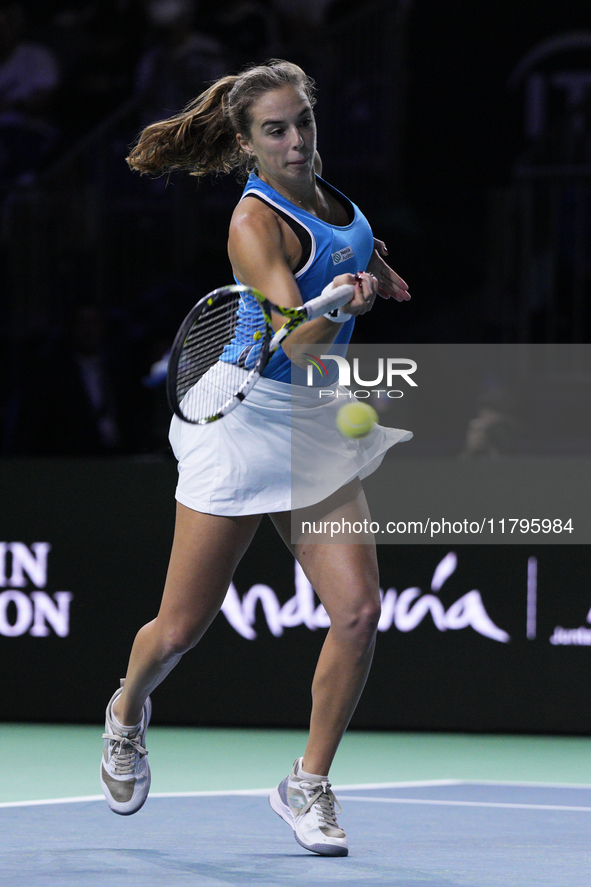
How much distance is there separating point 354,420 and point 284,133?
70cm

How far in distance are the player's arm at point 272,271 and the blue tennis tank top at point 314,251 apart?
1.9 inches

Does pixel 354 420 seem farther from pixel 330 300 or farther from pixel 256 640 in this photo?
pixel 256 640

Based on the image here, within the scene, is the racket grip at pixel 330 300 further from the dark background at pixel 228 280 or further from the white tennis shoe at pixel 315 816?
the dark background at pixel 228 280

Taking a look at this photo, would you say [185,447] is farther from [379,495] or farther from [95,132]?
[95,132]

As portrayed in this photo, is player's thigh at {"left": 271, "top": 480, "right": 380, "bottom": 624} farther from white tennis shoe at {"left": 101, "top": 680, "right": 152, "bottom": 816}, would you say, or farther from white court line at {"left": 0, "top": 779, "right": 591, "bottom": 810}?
white court line at {"left": 0, "top": 779, "right": 591, "bottom": 810}

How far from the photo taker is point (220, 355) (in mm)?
3080

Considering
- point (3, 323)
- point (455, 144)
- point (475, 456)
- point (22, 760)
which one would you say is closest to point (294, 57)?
point (455, 144)

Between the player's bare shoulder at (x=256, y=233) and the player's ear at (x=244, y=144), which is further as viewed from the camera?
the player's ear at (x=244, y=144)

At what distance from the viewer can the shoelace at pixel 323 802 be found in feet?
9.73

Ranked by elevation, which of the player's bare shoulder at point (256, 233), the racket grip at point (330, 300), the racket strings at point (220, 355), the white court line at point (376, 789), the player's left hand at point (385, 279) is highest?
the player's bare shoulder at point (256, 233)

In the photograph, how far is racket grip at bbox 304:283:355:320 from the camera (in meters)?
2.71

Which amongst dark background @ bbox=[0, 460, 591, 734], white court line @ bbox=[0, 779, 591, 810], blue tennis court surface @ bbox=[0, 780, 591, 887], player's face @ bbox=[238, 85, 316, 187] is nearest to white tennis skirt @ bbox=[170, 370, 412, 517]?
player's face @ bbox=[238, 85, 316, 187]

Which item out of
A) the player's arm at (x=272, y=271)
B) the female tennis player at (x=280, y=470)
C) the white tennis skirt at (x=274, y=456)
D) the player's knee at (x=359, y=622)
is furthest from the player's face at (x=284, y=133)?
the player's knee at (x=359, y=622)

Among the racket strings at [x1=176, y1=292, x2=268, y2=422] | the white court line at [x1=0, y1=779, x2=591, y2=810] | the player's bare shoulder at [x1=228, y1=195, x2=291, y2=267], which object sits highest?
the player's bare shoulder at [x1=228, y1=195, x2=291, y2=267]
